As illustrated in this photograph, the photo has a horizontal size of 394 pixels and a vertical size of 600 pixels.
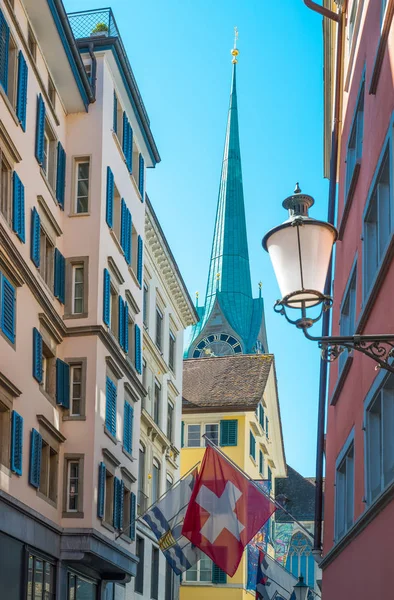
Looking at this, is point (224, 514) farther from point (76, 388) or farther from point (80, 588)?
point (80, 588)

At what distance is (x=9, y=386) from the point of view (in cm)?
2028

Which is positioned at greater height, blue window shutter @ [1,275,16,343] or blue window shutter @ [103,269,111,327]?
blue window shutter @ [103,269,111,327]

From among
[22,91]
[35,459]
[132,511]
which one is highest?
[22,91]

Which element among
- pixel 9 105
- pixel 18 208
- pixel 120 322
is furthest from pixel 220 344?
pixel 9 105

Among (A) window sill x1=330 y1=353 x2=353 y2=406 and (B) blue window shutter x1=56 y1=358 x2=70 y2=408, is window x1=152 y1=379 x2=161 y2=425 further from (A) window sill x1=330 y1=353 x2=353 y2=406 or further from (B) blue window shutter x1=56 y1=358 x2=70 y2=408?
(A) window sill x1=330 y1=353 x2=353 y2=406

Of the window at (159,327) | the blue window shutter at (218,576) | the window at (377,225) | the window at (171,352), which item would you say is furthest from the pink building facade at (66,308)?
the blue window shutter at (218,576)

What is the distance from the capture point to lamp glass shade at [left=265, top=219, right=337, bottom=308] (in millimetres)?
6703

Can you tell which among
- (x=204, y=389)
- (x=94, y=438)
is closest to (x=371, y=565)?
(x=94, y=438)

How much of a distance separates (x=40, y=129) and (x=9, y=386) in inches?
254

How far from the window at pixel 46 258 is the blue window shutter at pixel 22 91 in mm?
3162

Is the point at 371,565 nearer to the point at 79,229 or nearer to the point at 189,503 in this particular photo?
the point at 189,503

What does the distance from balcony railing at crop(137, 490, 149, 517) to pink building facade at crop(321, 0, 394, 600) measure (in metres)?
15.4

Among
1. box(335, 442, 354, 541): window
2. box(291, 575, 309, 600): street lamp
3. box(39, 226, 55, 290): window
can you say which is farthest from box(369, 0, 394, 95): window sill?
box(291, 575, 309, 600): street lamp

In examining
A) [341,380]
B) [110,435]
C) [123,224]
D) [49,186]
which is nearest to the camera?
[341,380]
